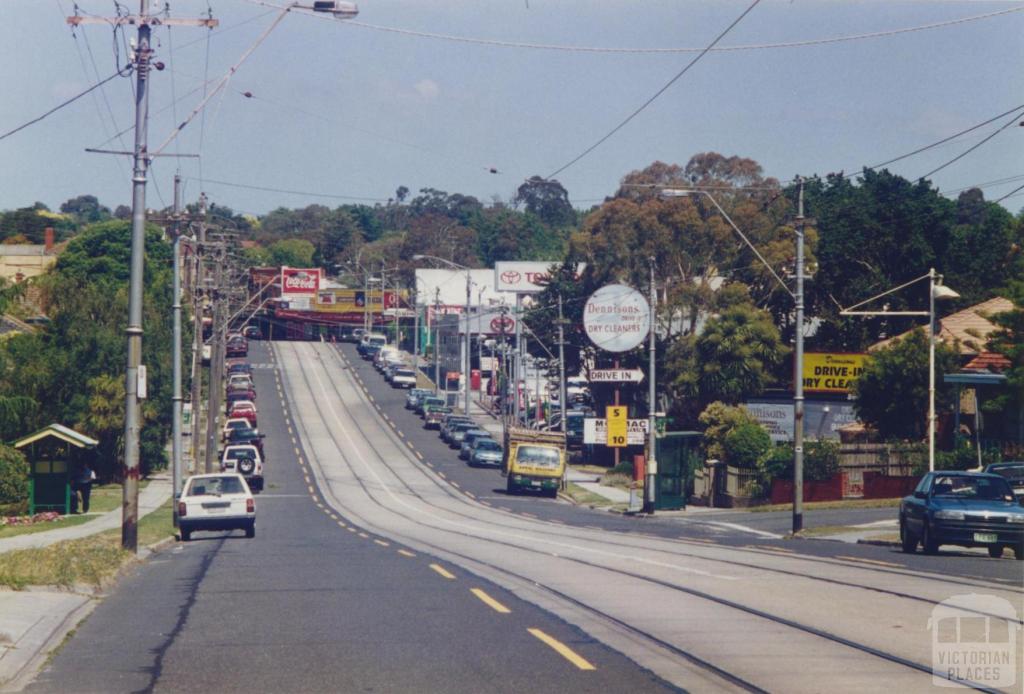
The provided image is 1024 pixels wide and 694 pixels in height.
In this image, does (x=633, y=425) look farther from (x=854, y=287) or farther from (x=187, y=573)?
(x=187, y=573)

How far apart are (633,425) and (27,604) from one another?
39271mm

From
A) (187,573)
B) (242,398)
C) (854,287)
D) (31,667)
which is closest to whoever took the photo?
(31,667)

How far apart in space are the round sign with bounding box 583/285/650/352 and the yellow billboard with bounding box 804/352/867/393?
27.9ft

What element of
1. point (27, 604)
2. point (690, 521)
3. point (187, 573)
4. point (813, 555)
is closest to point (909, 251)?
point (690, 521)

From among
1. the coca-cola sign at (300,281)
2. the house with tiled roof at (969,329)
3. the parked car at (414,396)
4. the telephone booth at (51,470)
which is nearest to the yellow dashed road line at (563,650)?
the telephone booth at (51,470)

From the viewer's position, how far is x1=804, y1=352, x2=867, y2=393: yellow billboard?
6400cm

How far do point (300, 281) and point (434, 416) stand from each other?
165ft

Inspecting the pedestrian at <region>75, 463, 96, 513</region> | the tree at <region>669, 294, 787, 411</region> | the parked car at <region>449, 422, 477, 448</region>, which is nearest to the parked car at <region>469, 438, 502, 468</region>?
the parked car at <region>449, 422, 477, 448</region>

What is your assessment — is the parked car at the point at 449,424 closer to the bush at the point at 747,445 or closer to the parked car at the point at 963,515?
the bush at the point at 747,445

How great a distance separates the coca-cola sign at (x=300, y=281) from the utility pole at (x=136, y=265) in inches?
4193

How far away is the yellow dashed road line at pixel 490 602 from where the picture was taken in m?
14.7

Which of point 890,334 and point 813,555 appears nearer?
point 813,555

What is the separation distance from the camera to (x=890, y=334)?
249ft

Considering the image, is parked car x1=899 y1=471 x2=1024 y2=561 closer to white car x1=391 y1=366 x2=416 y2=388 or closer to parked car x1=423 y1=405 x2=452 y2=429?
parked car x1=423 y1=405 x2=452 y2=429
